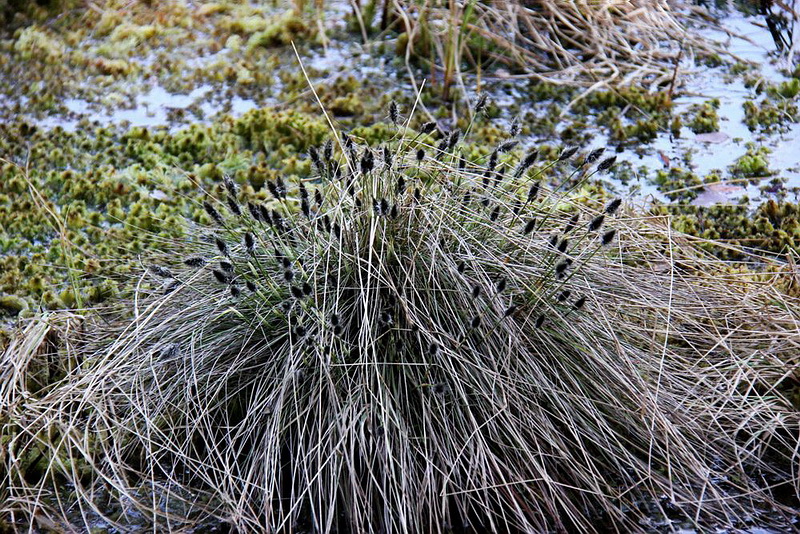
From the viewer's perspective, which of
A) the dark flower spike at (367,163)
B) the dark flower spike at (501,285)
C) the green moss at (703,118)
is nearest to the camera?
the dark flower spike at (501,285)

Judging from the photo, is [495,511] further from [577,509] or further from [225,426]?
[225,426]

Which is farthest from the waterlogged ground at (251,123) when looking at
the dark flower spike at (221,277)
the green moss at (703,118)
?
the dark flower spike at (221,277)

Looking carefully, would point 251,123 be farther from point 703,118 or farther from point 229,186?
point 703,118

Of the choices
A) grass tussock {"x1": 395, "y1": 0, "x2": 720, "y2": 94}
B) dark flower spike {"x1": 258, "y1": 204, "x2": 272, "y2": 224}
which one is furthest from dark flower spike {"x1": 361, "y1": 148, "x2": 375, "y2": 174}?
grass tussock {"x1": 395, "y1": 0, "x2": 720, "y2": 94}

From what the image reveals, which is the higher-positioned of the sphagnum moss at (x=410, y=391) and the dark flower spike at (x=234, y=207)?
the dark flower spike at (x=234, y=207)

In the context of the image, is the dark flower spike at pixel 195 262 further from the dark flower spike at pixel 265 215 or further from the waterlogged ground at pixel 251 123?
the waterlogged ground at pixel 251 123

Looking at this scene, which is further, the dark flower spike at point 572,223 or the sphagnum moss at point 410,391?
the dark flower spike at point 572,223
